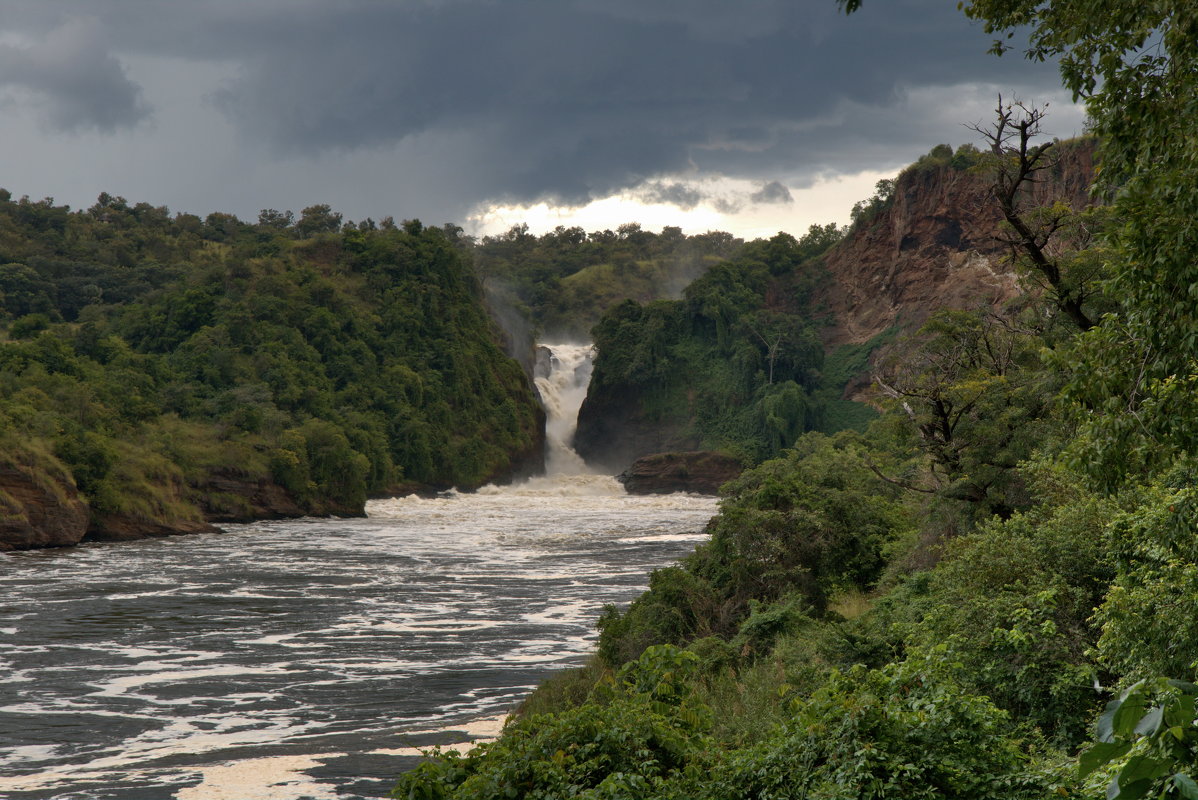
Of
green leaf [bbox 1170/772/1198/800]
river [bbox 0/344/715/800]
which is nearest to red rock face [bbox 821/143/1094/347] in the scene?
river [bbox 0/344/715/800]

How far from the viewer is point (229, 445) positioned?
186 feet

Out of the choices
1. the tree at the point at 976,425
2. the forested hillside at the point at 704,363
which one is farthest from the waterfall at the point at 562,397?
the tree at the point at 976,425

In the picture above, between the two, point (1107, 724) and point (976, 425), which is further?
point (976, 425)

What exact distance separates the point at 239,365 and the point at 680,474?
30.4 m

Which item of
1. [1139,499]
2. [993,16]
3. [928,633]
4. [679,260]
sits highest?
[679,260]

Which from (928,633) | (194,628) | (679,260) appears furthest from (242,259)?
(679,260)

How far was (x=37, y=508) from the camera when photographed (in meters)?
41.3

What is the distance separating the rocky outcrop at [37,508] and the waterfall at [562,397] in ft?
171

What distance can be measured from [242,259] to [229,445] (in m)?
26.5

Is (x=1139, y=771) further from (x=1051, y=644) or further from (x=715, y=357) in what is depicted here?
(x=715, y=357)

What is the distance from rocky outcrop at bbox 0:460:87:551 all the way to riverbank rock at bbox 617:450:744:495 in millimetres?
41706

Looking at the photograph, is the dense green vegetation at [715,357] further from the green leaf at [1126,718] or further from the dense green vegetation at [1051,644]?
the green leaf at [1126,718]

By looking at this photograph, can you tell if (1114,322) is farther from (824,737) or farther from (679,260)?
(679,260)

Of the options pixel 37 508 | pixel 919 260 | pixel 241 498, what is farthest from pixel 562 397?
pixel 37 508
